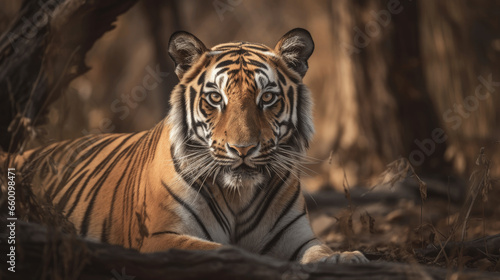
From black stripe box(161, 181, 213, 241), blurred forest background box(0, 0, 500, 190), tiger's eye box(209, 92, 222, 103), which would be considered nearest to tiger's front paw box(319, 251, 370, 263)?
black stripe box(161, 181, 213, 241)

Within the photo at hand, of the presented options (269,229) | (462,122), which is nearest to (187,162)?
(269,229)

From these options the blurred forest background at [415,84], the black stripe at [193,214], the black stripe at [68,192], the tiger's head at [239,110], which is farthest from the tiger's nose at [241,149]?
the blurred forest background at [415,84]

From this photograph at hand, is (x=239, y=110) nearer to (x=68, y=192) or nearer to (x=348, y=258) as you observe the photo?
(x=348, y=258)

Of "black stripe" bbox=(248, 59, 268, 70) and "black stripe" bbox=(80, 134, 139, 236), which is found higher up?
"black stripe" bbox=(248, 59, 268, 70)

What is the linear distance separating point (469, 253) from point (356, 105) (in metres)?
3.09

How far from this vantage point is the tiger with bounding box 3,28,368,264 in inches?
112

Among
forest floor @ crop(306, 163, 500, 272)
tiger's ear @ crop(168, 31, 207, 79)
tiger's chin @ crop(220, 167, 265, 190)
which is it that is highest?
tiger's ear @ crop(168, 31, 207, 79)

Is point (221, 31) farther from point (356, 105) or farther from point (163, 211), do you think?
point (163, 211)

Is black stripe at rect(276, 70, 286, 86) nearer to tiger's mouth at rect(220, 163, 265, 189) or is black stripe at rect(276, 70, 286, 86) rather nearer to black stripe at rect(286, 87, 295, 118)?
black stripe at rect(286, 87, 295, 118)

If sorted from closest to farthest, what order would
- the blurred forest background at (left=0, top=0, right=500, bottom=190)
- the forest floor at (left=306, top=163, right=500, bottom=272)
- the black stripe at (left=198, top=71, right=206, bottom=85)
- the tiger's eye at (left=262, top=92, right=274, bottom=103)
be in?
the tiger's eye at (left=262, top=92, right=274, bottom=103) < the black stripe at (left=198, top=71, right=206, bottom=85) < the forest floor at (left=306, top=163, right=500, bottom=272) < the blurred forest background at (left=0, top=0, right=500, bottom=190)

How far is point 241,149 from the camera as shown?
9.05 feet

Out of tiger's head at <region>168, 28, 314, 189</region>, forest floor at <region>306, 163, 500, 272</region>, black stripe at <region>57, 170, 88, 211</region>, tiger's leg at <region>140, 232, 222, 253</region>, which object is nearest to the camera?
tiger's leg at <region>140, 232, 222, 253</region>

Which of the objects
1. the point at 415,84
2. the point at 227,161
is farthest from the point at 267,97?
the point at 415,84

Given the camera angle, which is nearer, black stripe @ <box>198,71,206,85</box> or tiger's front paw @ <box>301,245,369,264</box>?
tiger's front paw @ <box>301,245,369,264</box>
